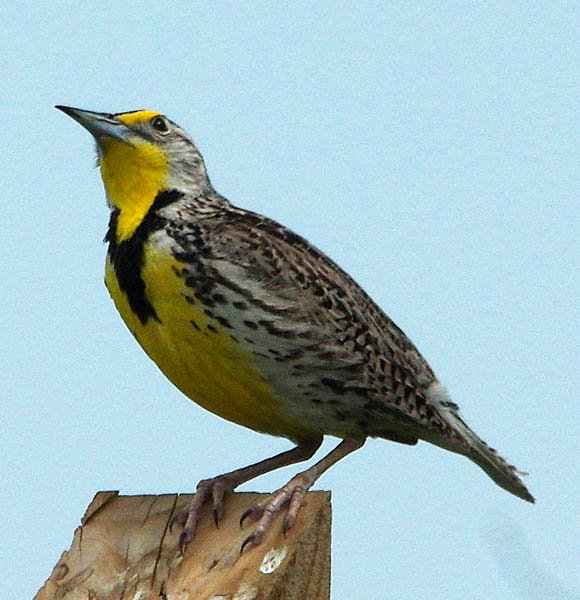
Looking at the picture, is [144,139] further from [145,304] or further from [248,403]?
[248,403]

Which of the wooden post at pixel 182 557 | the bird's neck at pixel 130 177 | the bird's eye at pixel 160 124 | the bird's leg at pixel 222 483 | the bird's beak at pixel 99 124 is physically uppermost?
the bird's eye at pixel 160 124

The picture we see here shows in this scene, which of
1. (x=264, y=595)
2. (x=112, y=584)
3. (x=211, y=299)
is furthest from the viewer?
Answer: (x=211, y=299)

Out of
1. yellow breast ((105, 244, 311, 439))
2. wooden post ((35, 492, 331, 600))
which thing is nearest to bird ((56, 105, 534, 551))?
yellow breast ((105, 244, 311, 439))

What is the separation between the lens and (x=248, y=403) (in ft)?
15.6

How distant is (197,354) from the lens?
4672 mm

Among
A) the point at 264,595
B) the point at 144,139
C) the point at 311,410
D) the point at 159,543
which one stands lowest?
the point at 264,595

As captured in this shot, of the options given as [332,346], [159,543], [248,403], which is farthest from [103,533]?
[332,346]

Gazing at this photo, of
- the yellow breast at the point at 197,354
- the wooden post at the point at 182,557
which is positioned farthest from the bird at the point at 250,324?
the wooden post at the point at 182,557

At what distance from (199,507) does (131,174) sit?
1.53m

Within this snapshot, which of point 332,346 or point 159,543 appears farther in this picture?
point 332,346

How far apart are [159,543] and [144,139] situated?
1868 millimetres

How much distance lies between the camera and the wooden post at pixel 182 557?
3.59 metres

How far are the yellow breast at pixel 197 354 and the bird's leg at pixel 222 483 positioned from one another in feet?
0.76

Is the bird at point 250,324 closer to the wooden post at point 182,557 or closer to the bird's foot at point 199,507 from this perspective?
the bird's foot at point 199,507
